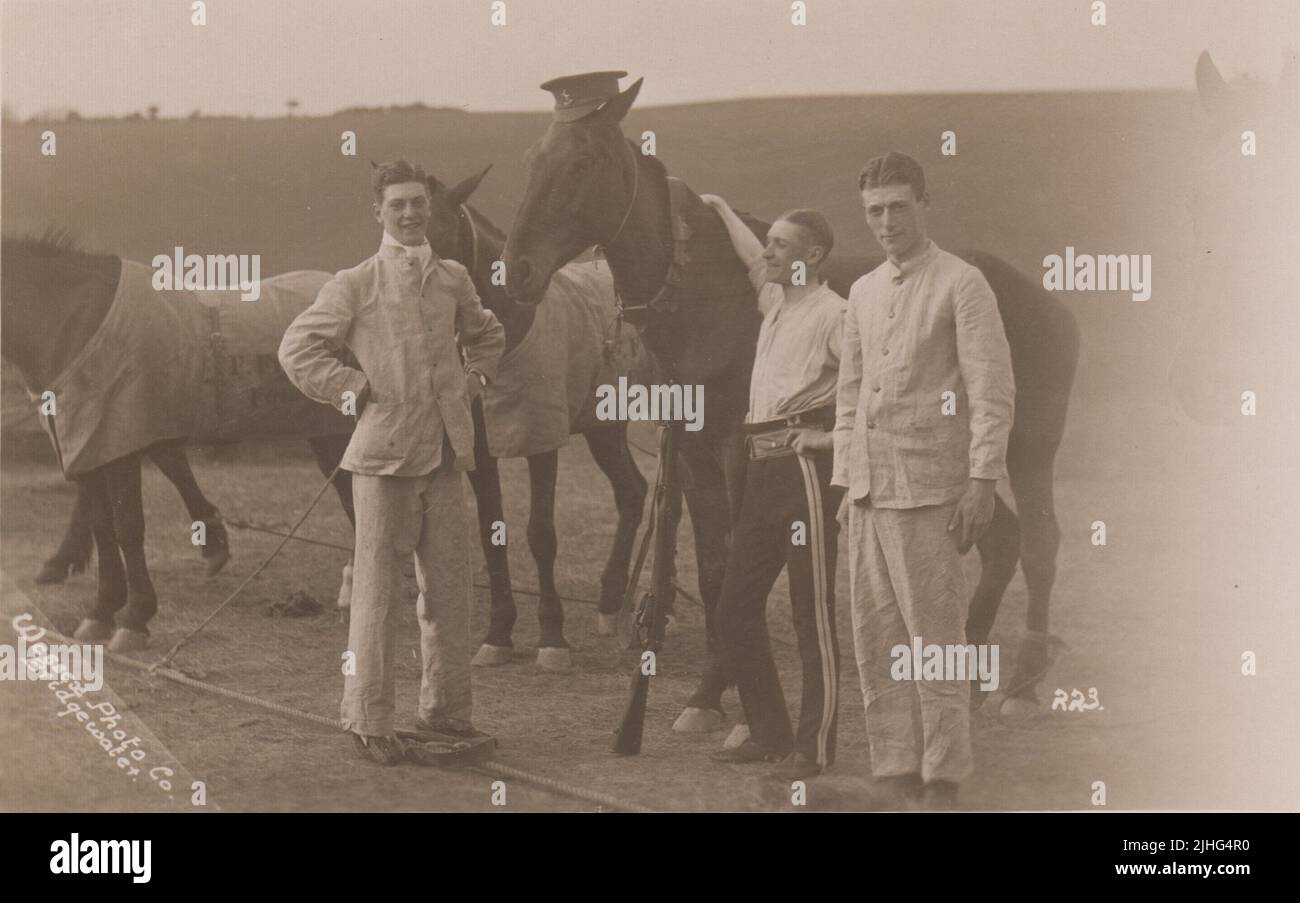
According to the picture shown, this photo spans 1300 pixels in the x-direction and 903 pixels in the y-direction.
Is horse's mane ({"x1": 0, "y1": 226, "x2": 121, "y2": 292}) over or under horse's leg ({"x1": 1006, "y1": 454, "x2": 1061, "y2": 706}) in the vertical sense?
over

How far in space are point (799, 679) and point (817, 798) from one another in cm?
83

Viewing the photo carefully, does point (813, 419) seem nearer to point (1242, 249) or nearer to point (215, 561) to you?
point (1242, 249)

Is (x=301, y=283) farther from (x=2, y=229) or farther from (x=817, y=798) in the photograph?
(x=817, y=798)

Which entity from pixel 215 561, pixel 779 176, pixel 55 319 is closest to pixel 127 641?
pixel 215 561

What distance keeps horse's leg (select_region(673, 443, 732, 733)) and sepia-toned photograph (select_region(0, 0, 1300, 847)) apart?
0.02m

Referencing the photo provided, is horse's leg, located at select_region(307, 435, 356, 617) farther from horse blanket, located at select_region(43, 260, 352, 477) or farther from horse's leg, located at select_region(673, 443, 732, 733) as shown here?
horse's leg, located at select_region(673, 443, 732, 733)

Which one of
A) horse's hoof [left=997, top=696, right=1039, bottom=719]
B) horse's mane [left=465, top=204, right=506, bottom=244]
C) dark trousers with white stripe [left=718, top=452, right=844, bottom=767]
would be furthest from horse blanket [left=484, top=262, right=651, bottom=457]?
horse's hoof [left=997, top=696, right=1039, bottom=719]

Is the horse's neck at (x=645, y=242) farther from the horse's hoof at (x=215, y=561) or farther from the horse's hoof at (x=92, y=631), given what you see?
the horse's hoof at (x=92, y=631)

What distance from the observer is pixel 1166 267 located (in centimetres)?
729

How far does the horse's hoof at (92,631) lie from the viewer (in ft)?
24.8

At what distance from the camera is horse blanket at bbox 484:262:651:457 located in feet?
25.3

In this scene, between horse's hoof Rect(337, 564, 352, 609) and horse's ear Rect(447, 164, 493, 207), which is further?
horse's hoof Rect(337, 564, 352, 609)

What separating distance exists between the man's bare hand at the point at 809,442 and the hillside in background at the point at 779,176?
1.15 metres
